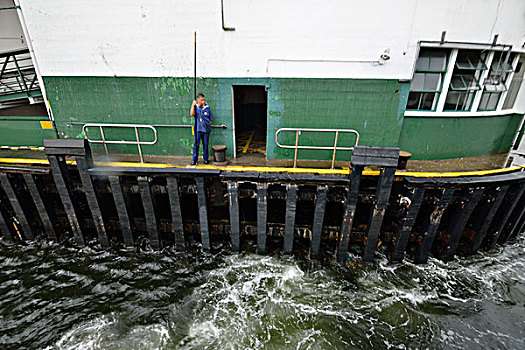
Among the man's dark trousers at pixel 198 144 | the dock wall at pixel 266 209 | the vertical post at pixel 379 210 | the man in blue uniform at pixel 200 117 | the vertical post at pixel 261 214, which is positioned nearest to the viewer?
the vertical post at pixel 379 210

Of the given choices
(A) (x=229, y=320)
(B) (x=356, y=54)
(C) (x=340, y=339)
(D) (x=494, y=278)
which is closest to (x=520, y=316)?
(D) (x=494, y=278)

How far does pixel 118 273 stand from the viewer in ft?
17.9

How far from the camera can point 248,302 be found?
16.1 ft

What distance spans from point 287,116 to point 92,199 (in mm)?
5087

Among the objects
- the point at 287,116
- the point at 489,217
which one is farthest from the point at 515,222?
the point at 287,116

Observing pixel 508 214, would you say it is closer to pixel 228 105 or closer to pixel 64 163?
pixel 228 105

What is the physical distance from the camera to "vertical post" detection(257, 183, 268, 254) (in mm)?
5180

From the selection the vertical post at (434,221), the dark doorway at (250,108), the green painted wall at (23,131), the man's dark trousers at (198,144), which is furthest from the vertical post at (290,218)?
the green painted wall at (23,131)

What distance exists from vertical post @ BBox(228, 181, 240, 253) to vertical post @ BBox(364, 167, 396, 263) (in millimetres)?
2804

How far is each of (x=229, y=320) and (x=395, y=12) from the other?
25.1 feet

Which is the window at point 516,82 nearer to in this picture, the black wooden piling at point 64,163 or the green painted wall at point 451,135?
the green painted wall at point 451,135

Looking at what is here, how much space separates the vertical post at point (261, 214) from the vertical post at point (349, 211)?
5.40ft

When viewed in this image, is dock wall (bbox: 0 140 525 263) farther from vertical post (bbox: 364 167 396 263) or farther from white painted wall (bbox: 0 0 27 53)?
white painted wall (bbox: 0 0 27 53)

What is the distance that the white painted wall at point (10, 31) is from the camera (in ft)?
32.1
